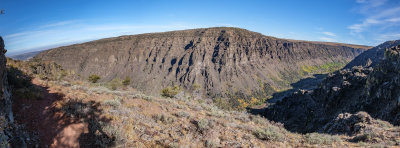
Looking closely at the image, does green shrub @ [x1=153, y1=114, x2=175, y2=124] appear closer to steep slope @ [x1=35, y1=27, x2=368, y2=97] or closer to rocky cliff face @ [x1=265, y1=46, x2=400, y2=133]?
rocky cliff face @ [x1=265, y1=46, x2=400, y2=133]

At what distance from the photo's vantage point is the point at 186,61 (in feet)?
526

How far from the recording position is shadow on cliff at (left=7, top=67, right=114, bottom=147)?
5730 mm

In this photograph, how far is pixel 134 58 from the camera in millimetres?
151875

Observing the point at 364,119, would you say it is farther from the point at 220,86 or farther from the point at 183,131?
the point at 220,86

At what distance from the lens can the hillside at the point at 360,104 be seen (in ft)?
39.5

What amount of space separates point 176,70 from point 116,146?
150m

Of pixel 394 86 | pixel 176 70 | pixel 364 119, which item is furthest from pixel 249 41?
pixel 364 119

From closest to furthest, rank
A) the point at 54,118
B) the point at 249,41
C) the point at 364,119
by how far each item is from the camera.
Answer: the point at 54,118
the point at 364,119
the point at 249,41

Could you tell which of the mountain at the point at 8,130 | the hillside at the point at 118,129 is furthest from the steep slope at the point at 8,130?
the hillside at the point at 118,129

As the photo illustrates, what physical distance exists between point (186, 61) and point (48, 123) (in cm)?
15471

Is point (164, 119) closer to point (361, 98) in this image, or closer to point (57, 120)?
point (57, 120)

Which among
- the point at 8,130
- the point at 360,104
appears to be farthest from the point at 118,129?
the point at 360,104

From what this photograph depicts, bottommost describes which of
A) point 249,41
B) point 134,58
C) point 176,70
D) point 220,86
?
point 220,86

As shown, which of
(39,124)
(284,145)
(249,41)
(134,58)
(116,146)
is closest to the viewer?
(116,146)
